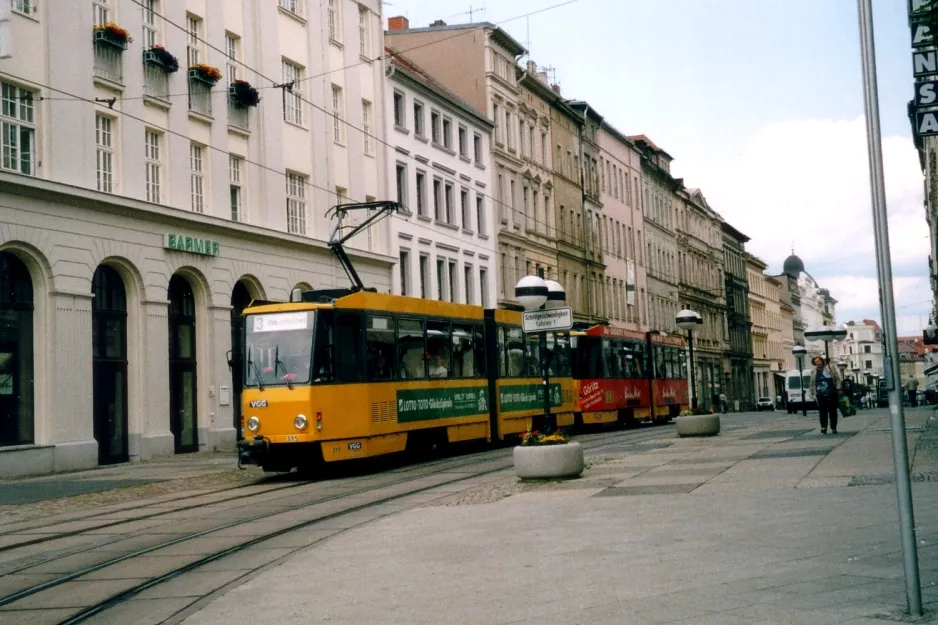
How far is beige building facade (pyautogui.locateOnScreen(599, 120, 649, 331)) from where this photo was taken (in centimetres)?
7669

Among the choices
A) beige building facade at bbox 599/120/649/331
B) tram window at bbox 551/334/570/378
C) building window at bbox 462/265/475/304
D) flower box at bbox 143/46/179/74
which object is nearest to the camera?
flower box at bbox 143/46/179/74

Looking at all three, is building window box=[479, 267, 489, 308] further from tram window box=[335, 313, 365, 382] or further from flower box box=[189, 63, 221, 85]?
tram window box=[335, 313, 365, 382]

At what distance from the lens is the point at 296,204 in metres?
37.5

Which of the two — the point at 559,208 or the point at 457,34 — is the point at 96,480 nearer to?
the point at 457,34

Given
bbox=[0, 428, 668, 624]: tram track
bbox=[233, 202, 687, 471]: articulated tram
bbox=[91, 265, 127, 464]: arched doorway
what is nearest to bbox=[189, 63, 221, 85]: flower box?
bbox=[91, 265, 127, 464]: arched doorway

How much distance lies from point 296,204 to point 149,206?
8.83 m

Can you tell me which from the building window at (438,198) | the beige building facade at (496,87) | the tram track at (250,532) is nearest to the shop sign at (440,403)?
the tram track at (250,532)

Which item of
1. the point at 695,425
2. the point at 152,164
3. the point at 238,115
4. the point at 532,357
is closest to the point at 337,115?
the point at 238,115

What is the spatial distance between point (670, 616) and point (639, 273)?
76.1 m

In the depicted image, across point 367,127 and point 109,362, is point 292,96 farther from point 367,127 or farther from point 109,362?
point 109,362

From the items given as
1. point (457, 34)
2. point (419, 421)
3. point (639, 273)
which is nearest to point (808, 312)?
point (639, 273)

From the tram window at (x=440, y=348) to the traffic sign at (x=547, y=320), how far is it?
7.07 metres

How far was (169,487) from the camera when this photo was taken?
833 inches

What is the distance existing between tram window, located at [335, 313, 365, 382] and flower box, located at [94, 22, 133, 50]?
1040cm
